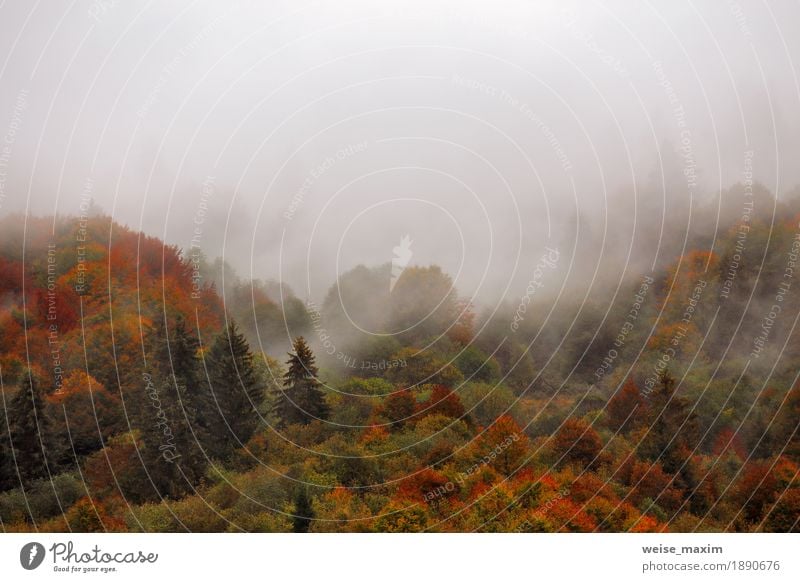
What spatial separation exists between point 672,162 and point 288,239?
17028mm

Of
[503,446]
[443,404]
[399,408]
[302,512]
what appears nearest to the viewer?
[302,512]

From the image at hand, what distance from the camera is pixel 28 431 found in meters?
29.1

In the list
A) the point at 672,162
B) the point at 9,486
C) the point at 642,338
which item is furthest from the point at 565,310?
the point at 9,486

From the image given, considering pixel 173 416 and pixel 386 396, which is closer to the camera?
pixel 173 416

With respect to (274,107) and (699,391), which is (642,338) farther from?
(274,107)

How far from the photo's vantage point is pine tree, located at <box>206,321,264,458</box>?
2842 centimetres

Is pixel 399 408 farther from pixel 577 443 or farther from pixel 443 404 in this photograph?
pixel 577 443

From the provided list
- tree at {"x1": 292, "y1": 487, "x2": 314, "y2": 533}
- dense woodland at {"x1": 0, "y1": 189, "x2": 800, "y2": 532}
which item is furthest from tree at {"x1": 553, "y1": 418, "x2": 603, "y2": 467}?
tree at {"x1": 292, "y1": 487, "x2": 314, "y2": 533}

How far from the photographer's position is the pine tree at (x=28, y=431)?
28.4 m
